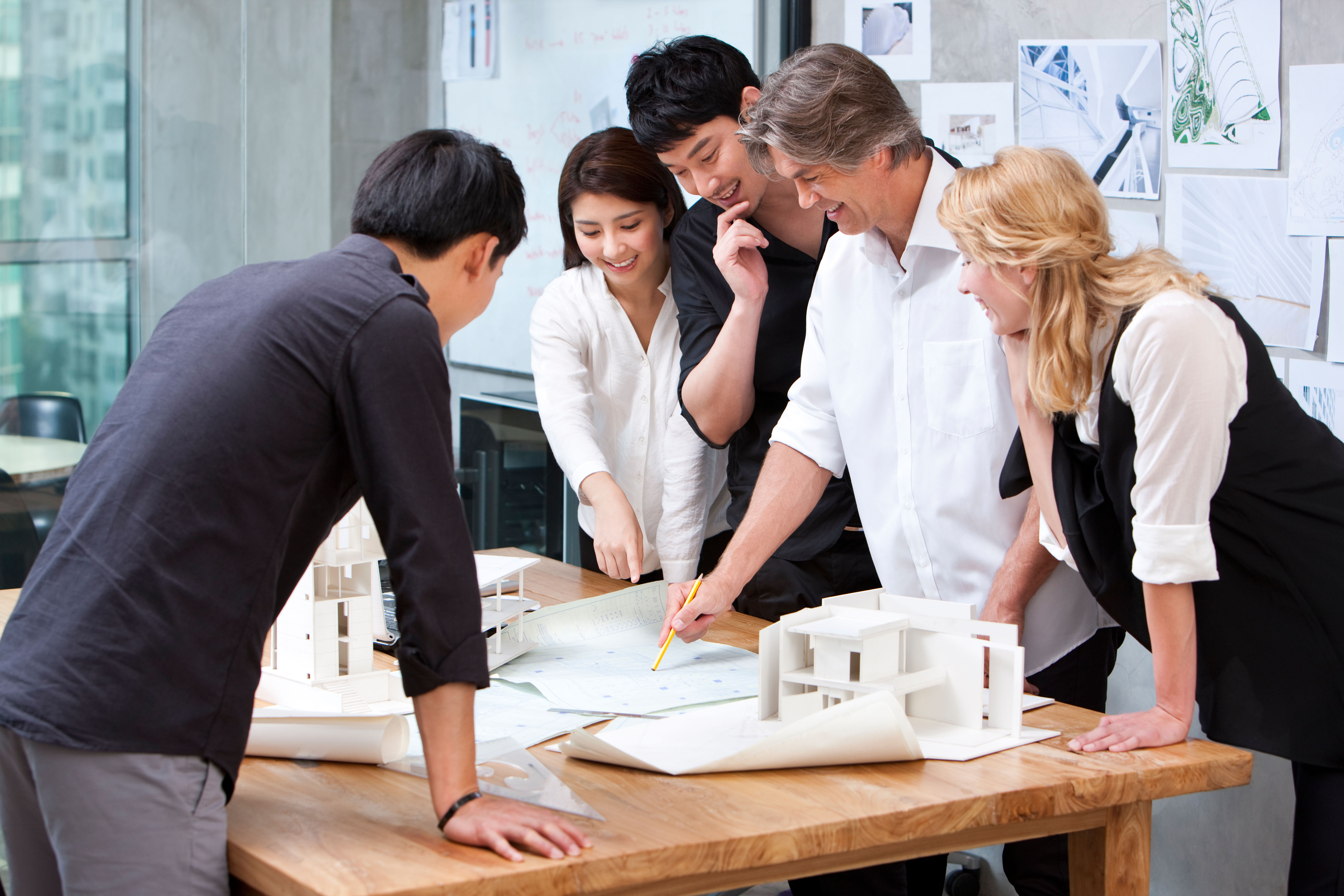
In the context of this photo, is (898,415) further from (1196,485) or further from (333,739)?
(333,739)

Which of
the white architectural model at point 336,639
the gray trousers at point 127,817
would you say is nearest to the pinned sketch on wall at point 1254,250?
the white architectural model at point 336,639

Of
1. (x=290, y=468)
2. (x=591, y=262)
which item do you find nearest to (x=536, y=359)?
(x=591, y=262)

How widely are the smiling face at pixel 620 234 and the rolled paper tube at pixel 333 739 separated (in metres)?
1.13

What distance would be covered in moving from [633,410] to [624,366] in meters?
0.09

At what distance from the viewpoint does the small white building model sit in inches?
58.4

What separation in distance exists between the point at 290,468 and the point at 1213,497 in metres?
1.07

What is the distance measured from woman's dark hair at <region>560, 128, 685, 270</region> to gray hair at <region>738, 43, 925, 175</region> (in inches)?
16.9

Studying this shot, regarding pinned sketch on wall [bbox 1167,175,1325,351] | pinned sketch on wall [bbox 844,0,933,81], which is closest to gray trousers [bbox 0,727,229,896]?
pinned sketch on wall [bbox 1167,175,1325,351]

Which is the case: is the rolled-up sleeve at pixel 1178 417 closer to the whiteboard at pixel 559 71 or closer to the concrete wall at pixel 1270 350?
the concrete wall at pixel 1270 350

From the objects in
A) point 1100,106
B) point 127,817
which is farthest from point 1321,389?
point 127,817

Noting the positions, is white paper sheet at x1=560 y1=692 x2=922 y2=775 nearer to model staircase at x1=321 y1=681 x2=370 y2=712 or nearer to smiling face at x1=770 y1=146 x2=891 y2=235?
model staircase at x1=321 y1=681 x2=370 y2=712

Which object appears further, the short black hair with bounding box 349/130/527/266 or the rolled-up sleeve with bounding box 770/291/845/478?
the rolled-up sleeve with bounding box 770/291/845/478

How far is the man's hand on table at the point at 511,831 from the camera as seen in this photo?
1.15 meters

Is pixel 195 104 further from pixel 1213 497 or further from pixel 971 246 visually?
pixel 1213 497
